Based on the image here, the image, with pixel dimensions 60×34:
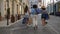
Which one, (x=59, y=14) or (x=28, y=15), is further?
(x=59, y=14)

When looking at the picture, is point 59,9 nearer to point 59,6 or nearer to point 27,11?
point 59,6

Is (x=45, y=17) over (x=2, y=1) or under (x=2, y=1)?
under

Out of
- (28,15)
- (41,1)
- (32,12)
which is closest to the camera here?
(32,12)

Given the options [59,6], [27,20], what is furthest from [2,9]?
[59,6]

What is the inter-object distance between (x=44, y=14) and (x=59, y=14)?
46489 mm

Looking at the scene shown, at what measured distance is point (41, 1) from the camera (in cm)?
15800

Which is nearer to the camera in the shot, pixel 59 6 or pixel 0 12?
pixel 0 12

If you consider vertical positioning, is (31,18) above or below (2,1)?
below

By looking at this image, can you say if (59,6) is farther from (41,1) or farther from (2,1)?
(41,1)

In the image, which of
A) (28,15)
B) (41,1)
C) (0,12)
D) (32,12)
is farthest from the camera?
(41,1)

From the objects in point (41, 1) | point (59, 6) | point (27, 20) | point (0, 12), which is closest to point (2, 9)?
point (0, 12)

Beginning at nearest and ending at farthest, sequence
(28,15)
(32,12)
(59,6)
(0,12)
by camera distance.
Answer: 1. (32,12)
2. (28,15)
3. (0,12)
4. (59,6)

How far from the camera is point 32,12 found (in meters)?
17.6

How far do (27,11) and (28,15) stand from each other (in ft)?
1.49
